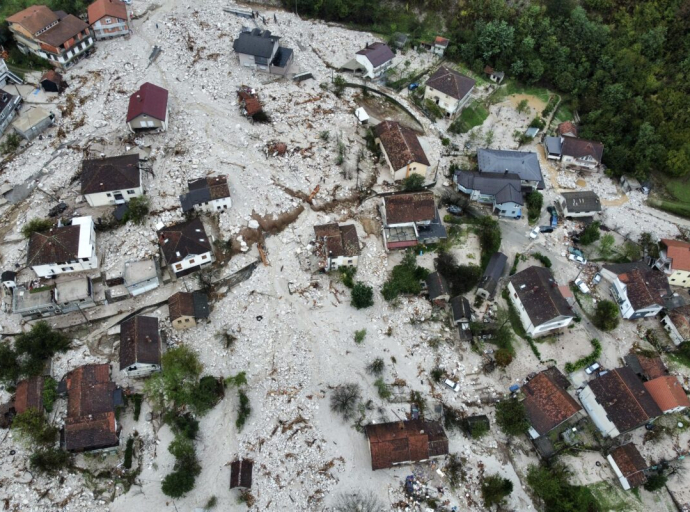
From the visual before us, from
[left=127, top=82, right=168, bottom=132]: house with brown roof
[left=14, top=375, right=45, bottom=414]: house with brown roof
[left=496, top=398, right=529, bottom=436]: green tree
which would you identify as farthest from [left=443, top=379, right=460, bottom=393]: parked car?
[left=127, top=82, right=168, bottom=132]: house with brown roof

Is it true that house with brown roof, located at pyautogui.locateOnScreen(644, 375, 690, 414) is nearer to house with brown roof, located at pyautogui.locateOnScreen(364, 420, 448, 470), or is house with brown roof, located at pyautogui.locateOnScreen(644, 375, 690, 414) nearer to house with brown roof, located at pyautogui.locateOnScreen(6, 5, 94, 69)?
house with brown roof, located at pyautogui.locateOnScreen(364, 420, 448, 470)

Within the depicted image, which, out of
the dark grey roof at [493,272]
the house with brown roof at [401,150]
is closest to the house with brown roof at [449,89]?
the house with brown roof at [401,150]

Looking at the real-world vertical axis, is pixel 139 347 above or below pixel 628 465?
below

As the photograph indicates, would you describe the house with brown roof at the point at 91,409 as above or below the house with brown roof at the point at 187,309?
below

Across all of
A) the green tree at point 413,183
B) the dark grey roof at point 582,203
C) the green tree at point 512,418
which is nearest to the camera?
the green tree at point 512,418

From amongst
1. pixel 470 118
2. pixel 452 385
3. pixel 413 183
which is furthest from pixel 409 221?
pixel 470 118

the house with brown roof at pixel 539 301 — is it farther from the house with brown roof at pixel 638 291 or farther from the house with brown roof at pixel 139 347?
the house with brown roof at pixel 139 347

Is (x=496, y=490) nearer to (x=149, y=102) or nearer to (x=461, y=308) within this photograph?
(x=461, y=308)
